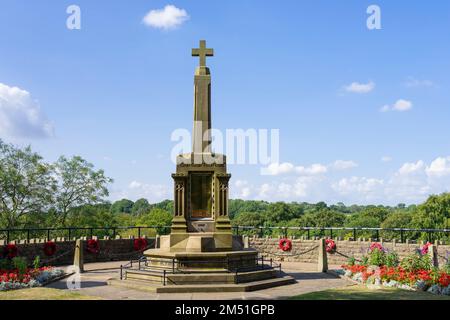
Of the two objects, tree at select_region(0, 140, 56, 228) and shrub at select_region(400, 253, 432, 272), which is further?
tree at select_region(0, 140, 56, 228)

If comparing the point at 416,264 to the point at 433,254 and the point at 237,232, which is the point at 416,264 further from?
the point at 237,232

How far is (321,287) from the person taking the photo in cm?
1670

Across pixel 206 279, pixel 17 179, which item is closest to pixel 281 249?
pixel 206 279

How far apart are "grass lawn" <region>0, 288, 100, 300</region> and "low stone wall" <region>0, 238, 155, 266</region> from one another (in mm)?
5624

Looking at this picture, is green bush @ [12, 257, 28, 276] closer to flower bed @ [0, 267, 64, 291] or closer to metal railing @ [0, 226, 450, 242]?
flower bed @ [0, 267, 64, 291]

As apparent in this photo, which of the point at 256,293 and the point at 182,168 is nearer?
the point at 256,293

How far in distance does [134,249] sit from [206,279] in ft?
40.0

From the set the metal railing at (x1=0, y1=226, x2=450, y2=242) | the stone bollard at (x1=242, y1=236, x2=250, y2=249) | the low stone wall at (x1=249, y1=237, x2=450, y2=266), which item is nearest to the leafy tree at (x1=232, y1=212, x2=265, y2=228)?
the metal railing at (x1=0, y1=226, x2=450, y2=242)

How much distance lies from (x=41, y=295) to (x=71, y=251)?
396 inches

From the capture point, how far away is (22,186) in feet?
125

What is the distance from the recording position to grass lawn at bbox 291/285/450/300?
14008 mm

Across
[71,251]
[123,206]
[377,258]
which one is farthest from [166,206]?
[377,258]
